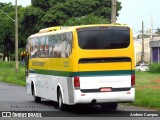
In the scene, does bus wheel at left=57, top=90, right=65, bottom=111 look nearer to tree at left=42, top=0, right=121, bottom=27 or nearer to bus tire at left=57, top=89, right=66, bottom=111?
bus tire at left=57, top=89, right=66, bottom=111

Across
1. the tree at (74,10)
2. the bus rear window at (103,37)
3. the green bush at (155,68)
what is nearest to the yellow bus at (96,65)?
the bus rear window at (103,37)

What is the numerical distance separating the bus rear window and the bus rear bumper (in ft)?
5.23

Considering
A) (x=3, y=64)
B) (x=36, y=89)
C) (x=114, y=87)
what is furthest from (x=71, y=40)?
(x=3, y=64)

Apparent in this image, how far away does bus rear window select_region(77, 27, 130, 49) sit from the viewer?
18234mm

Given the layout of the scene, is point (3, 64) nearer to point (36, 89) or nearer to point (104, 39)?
point (36, 89)

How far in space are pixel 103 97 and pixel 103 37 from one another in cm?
209

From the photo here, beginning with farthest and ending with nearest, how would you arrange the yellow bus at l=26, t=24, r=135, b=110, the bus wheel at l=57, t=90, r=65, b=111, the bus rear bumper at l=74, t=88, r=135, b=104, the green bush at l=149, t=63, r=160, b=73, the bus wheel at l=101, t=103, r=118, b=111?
1. the green bush at l=149, t=63, r=160, b=73
2. the bus wheel at l=101, t=103, r=118, b=111
3. the bus wheel at l=57, t=90, r=65, b=111
4. the yellow bus at l=26, t=24, r=135, b=110
5. the bus rear bumper at l=74, t=88, r=135, b=104

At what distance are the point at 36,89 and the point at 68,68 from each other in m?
6.10

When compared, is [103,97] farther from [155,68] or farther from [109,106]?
[155,68]

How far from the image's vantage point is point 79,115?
1806cm

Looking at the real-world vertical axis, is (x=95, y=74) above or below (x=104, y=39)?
below

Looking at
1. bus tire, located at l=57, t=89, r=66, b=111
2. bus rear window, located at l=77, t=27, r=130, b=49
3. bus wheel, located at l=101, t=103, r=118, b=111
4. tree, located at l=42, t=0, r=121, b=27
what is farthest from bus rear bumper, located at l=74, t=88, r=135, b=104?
tree, located at l=42, t=0, r=121, b=27

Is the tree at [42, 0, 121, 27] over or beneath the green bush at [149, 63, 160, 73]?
over

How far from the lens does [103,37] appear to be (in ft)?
60.4
